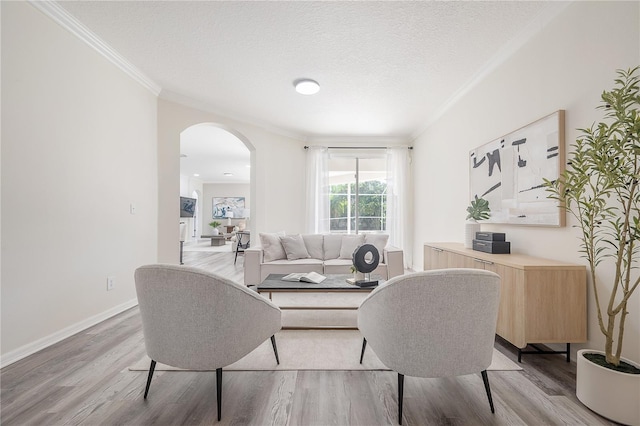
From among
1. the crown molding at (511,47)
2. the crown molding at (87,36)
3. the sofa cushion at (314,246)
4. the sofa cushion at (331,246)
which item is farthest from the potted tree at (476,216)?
the crown molding at (87,36)

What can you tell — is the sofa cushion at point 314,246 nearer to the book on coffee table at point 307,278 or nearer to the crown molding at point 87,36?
the book on coffee table at point 307,278

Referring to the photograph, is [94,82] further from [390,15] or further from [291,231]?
[291,231]

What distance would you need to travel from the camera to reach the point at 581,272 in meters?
1.95

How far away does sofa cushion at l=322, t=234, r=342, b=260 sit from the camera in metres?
4.26

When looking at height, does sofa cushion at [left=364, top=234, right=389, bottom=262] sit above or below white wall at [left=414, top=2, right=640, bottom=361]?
below

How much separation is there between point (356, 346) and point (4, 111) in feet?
10.1

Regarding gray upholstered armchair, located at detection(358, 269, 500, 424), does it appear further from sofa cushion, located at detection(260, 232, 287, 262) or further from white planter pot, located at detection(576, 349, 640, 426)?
sofa cushion, located at detection(260, 232, 287, 262)

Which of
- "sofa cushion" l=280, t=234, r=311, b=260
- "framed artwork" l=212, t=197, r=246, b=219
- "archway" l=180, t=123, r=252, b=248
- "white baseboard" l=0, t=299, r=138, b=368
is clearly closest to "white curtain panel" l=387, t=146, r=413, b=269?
"sofa cushion" l=280, t=234, r=311, b=260

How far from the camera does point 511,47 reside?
2.69 m

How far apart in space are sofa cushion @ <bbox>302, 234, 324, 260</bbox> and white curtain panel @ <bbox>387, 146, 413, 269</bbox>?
200 centimetres

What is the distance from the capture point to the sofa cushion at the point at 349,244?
4.16 metres

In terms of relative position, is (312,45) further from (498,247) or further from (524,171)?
(498,247)

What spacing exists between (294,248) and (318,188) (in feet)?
6.39

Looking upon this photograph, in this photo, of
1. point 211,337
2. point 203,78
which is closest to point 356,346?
point 211,337
